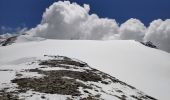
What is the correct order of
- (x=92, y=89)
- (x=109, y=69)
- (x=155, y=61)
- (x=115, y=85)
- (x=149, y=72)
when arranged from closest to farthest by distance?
1. (x=92, y=89)
2. (x=115, y=85)
3. (x=109, y=69)
4. (x=149, y=72)
5. (x=155, y=61)

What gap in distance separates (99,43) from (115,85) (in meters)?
54.8

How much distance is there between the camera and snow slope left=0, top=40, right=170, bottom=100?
196ft

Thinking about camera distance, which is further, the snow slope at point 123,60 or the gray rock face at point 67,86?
the snow slope at point 123,60

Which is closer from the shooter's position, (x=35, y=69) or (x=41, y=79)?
(x=41, y=79)

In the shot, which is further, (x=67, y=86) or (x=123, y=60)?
(x=123, y=60)

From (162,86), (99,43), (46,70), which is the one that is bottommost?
(162,86)

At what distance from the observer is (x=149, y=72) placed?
232 feet

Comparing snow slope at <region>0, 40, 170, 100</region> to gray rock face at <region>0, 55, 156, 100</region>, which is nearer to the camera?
gray rock face at <region>0, 55, 156, 100</region>

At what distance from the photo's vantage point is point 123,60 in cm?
7744

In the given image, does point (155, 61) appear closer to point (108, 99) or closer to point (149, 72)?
point (149, 72)

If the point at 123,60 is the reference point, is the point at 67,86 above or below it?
below

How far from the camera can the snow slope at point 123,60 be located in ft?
196

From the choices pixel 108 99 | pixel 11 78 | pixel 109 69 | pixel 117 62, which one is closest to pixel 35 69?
pixel 11 78

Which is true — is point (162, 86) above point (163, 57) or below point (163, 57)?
below
